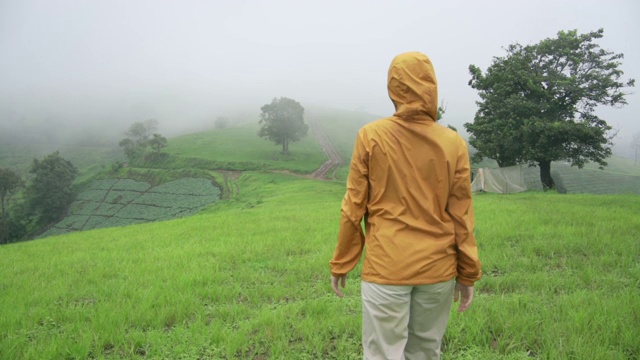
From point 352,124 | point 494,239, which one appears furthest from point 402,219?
point 352,124

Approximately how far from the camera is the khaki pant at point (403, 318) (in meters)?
2.36

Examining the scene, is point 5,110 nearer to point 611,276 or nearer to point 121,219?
point 121,219

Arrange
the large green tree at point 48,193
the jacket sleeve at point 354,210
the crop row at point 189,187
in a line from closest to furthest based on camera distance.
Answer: the jacket sleeve at point 354,210, the crop row at point 189,187, the large green tree at point 48,193

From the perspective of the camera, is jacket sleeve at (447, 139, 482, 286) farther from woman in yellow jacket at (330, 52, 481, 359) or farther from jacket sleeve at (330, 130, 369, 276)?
jacket sleeve at (330, 130, 369, 276)

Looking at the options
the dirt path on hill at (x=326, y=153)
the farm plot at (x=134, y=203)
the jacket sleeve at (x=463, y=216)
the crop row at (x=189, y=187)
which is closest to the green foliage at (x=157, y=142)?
the farm plot at (x=134, y=203)

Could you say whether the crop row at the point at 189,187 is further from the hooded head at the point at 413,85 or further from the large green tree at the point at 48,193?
the hooded head at the point at 413,85

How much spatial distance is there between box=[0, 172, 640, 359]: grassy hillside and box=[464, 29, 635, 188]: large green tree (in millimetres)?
17369

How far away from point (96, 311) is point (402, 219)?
17.6 feet

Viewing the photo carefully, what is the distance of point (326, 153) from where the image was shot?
78.4m

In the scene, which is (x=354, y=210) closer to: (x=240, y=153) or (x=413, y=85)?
(x=413, y=85)

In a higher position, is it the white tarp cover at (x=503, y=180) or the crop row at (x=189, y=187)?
the white tarp cover at (x=503, y=180)

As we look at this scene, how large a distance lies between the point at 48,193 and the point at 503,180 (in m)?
67.1

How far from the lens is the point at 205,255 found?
8938mm

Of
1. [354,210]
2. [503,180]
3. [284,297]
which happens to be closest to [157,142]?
[503,180]
